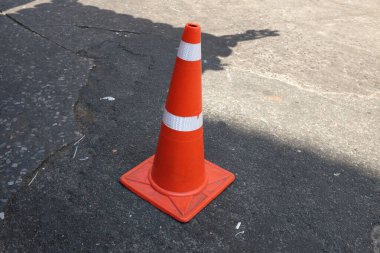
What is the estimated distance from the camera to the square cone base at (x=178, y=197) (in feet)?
7.91

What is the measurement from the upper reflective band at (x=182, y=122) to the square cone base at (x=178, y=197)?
47 centimetres

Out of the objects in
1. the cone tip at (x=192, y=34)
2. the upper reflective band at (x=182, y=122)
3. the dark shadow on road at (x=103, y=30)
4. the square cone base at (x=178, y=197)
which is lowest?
the square cone base at (x=178, y=197)

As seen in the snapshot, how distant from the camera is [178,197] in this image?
2510 mm

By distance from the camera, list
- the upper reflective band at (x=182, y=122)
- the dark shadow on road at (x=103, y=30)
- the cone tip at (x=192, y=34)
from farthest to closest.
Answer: the dark shadow on road at (x=103, y=30)
the upper reflective band at (x=182, y=122)
the cone tip at (x=192, y=34)

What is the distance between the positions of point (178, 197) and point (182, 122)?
52 cm

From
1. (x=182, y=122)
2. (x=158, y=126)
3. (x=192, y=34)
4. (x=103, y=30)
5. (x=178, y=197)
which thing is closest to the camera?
(x=192, y=34)

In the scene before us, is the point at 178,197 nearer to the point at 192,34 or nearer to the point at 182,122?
the point at 182,122

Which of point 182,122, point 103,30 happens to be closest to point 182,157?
point 182,122

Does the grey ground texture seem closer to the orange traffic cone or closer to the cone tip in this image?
the orange traffic cone

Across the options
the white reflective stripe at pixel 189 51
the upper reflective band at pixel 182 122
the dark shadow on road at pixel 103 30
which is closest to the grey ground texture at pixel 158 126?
the dark shadow on road at pixel 103 30

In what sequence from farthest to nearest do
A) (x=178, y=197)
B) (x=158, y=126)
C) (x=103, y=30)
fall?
(x=103, y=30), (x=158, y=126), (x=178, y=197)

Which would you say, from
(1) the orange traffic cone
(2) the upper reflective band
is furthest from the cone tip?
(2) the upper reflective band

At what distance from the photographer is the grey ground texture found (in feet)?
7.55

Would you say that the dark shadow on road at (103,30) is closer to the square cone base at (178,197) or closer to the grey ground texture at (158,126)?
the grey ground texture at (158,126)
